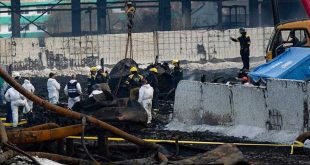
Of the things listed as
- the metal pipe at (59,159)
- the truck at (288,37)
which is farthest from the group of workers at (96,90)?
the metal pipe at (59,159)

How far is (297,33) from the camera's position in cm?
2306

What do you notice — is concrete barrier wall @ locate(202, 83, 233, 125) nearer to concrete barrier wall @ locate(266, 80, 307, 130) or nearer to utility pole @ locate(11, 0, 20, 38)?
concrete barrier wall @ locate(266, 80, 307, 130)

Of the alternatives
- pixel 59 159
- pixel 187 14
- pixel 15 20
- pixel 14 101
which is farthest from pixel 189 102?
pixel 15 20

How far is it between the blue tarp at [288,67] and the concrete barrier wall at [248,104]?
1403 mm

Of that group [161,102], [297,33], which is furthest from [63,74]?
[297,33]

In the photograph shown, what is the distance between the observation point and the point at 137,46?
148 feet

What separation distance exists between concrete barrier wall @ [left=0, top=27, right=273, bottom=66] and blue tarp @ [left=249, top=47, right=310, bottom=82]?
22800 millimetres

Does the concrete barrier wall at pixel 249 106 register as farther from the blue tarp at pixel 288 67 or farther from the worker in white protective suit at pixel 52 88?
the worker in white protective suit at pixel 52 88

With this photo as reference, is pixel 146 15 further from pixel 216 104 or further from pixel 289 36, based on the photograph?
pixel 216 104

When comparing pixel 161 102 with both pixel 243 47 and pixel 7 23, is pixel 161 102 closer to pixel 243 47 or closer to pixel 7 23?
pixel 243 47

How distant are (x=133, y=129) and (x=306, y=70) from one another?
4.60m

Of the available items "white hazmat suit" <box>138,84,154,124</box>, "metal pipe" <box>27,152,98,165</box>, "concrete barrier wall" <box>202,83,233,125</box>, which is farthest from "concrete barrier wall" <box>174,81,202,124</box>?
"metal pipe" <box>27,152,98,165</box>

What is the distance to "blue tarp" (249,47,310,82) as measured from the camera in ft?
68.9

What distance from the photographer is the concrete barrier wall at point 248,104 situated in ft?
59.4
